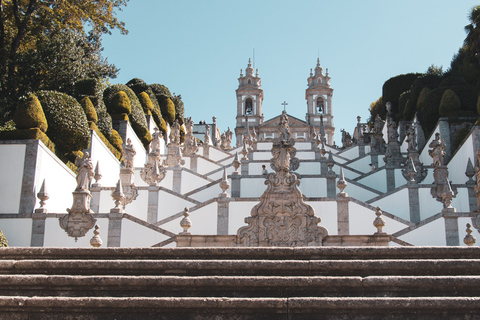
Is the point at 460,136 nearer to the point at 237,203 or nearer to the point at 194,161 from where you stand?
the point at 237,203

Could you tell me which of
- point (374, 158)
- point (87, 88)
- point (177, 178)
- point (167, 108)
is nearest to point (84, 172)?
point (177, 178)

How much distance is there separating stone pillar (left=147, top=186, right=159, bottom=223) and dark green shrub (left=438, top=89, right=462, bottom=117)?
575 inches

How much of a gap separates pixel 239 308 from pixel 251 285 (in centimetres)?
40

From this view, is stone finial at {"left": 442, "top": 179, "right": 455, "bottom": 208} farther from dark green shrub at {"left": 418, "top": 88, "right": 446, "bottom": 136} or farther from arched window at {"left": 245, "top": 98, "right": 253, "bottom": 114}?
arched window at {"left": 245, "top": 98, "right": 253, "bottom": 114}

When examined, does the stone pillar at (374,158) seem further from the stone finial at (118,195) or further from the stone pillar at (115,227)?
the stone pillar at (115,227)

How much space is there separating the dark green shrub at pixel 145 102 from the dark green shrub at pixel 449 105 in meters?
15.7

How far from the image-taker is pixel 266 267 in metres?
7.93

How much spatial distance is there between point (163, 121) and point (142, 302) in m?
30.3

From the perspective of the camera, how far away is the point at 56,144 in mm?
21062

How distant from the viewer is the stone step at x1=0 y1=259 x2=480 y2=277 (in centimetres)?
783

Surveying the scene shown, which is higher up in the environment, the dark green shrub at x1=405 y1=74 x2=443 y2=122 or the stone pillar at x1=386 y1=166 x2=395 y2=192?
the dark green shrub at x1=405 y1=74 x2=443 y2=122

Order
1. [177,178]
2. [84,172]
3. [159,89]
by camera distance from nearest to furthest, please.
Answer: [84,172] → [177,178] → [159,89]

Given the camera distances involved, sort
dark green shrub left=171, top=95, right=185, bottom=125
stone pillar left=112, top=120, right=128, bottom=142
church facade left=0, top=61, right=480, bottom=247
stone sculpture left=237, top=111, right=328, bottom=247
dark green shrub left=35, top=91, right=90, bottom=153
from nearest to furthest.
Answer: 1. stone sculpture left=237, top=111, right=328, bottom=247
2. church facade left=0, top=61, right=480, bottom=247
3. dark green shrub left=35, top=91, right=90, bottom=153
4. stone pillar left=112, top=120, right=128, bottom=142
5. dark green shrub left=171, top=95, right=185, bottom=125

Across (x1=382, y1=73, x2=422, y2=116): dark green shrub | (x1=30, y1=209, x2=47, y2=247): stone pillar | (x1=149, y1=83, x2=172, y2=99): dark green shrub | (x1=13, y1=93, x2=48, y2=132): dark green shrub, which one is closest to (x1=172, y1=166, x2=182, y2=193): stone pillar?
(x1=13, y1=93, x2=48, y2=132): dark green shrub
